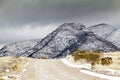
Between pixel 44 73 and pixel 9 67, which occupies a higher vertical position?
pixel 9 67

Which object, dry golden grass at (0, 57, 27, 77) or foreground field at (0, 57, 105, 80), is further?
dry golden grass at (0, 57, 27, 77)

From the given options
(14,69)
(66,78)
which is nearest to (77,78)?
(66,78)

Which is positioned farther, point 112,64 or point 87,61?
point 87,61

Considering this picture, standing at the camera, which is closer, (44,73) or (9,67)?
(44,73)

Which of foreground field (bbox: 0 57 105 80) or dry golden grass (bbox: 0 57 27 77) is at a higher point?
dry golden grass (bbox: 0 57 27 77)

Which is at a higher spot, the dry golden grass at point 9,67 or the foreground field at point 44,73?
the dry golden grass at point 9,67

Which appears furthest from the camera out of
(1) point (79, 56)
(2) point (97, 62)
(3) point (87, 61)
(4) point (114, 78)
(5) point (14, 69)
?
(1) point (79, 56)

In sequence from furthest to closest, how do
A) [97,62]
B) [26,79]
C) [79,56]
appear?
[79,56]
[97,62]
[26,79]

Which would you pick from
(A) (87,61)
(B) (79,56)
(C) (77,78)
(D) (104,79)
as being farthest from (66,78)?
(B) (79,56)

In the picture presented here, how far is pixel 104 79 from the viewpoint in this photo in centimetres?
3188

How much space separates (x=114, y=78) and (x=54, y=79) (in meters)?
6.30

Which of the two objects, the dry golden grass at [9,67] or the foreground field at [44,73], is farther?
the dry golden grass at [9,67]

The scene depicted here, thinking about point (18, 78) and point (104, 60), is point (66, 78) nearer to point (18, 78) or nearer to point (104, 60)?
point (18, 78)

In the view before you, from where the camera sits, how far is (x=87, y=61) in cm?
5459
